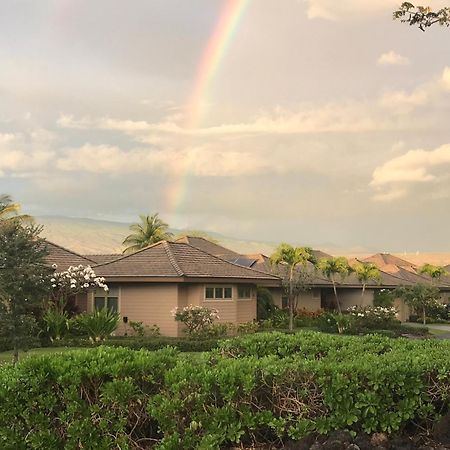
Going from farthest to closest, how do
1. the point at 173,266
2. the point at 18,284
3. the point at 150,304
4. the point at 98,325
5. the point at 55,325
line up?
the point at 173,266 → the point at 150,304 → the point at 55,325 → the point at 98,325 → the point at 18,284

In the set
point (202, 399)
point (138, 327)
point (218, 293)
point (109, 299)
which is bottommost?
point (138, 327)

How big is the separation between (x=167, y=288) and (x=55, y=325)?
21.1 feet

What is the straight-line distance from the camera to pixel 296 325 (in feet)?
134

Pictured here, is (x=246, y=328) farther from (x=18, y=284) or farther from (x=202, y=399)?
(x=202, y=399)

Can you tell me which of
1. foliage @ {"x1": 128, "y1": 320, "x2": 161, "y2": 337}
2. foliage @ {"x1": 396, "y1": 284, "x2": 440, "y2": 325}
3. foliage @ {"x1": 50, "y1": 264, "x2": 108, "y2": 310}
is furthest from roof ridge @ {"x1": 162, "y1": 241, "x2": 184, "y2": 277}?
foliage @ {"x1": 396, "y1": 284, "x2": 440, "y2": 325}

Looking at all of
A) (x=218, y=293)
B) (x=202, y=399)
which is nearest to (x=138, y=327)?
(x=218, y=293)

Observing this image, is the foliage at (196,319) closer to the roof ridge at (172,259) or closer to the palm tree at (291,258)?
the roof ridge at (172,259)

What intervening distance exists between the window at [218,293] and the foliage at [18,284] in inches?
558

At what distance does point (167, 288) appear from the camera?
108 feet

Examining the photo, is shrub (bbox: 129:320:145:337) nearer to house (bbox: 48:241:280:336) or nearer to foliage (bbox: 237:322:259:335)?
house (bbox: 48:241:280:336)

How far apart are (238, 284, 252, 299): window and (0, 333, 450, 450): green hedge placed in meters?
28.1

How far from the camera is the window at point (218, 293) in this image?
33.6 m

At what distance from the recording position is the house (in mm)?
32625

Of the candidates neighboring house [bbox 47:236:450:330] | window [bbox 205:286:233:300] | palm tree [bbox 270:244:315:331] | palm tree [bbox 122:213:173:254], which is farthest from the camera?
palm tree [bbox 122:213:173:254]
